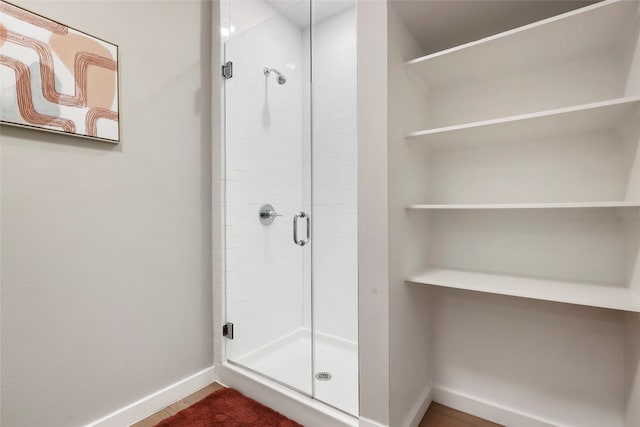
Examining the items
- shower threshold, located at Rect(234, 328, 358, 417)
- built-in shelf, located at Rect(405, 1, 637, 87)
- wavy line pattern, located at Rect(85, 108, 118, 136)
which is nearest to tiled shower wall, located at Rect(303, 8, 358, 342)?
shower threshold, located at Rect(234, 328, 358, 417)

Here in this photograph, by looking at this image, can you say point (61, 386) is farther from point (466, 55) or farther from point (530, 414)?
point (466, 55)

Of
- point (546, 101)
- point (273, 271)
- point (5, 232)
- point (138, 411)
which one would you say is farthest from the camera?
point (273, 271)

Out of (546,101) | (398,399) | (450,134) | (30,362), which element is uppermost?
(546,101)

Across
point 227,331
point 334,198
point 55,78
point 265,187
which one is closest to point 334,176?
point 334,198

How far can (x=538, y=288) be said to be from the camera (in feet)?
4.43

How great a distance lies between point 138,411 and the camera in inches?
65.9

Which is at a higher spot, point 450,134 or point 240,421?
point 450,134

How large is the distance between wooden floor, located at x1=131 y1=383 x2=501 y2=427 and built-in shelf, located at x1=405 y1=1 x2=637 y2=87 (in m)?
1.78

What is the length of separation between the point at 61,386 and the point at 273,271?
1.19m

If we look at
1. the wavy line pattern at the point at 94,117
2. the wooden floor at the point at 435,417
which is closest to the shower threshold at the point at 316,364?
the wooden floor at the point at 435,417

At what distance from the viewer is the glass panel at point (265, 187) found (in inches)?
79.1

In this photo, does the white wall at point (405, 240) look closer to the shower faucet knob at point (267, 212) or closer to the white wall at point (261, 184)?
the white wall at point (261, 184)

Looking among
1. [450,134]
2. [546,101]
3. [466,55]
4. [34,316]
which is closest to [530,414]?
[450,134]

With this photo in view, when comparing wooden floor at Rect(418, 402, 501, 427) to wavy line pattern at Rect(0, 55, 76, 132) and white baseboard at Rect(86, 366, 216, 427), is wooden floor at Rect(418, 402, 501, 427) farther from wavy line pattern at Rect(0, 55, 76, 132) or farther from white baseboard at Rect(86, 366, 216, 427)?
wavy line pattern at Rect(0, 55, 76, 132)
